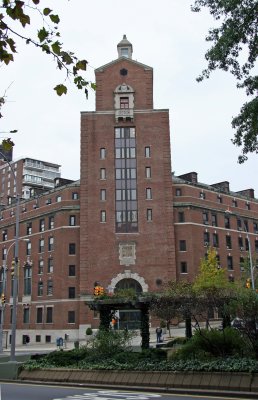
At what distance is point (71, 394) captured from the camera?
15.1 meters

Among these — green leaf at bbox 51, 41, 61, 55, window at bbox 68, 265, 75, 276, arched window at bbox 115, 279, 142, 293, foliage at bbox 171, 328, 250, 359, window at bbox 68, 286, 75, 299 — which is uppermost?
window at bbox 68, 265, 75, 276

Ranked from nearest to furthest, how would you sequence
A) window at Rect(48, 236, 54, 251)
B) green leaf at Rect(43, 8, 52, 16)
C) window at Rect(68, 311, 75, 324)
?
green leaf at Rect(43, 8, 52, 16), window at Rect(68, 311, 75, 324), window at Rect(48, 236, 54, 251)

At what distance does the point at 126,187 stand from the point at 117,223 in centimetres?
512

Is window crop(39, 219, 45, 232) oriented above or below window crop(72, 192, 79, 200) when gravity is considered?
below

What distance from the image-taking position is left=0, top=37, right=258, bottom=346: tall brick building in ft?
210

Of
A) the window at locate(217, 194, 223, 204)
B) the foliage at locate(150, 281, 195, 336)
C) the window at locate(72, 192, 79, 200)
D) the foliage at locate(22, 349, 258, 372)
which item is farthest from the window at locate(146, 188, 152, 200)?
the foliage at locate(22, 349, 258, 372)

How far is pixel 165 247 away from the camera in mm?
64312

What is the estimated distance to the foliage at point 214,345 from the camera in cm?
1675

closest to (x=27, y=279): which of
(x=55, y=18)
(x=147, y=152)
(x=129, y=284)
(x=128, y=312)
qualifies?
(x=129, y=284)

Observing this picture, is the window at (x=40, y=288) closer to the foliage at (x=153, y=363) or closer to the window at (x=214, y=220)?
the window at (x=214, y=220)

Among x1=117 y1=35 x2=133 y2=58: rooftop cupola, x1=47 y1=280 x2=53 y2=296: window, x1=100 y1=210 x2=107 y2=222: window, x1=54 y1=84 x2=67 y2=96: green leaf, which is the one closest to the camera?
x1=54 y1=84 x2=67 y2=96: green leaf

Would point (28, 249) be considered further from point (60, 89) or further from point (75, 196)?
point (60, 89)

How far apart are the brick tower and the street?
46.0 meters

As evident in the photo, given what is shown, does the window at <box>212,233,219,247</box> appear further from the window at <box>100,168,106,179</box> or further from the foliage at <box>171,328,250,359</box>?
the foliage at <box>171,328,250,359</box>
